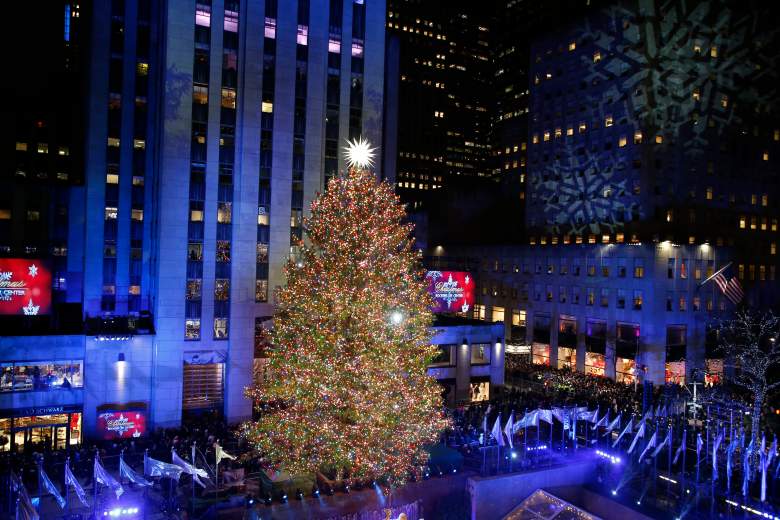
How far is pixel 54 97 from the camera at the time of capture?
230 ft

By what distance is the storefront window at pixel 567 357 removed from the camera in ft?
198

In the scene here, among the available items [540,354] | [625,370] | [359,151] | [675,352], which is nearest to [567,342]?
[540,354]

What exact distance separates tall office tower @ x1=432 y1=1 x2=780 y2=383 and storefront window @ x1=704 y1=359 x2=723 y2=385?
25 cm

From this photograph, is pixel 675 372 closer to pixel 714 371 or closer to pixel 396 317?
pixel 714 371

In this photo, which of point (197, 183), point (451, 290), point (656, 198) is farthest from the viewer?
point (656, 198)

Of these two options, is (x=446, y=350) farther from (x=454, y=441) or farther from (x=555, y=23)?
(x=555, y=23)

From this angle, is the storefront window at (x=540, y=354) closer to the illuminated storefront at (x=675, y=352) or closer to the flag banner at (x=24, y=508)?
the illuminated storefront at (x=675, y=352)

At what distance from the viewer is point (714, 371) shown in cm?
5531

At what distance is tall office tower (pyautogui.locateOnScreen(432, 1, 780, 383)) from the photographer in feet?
178

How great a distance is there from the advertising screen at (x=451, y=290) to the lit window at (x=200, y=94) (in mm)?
20252

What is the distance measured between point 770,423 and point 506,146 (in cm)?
6311

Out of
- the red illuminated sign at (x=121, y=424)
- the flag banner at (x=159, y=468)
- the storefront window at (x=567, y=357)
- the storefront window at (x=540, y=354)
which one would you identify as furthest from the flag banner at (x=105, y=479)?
the storefront window at (x=540, y=354)

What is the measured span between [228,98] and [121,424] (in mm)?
21687

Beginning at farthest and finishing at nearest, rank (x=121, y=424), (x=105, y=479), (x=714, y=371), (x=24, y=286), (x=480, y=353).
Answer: (x=714, y=371), (x=480, y=353), (x=121, y=424), (x=24, y=286), (x=105, y=479)
